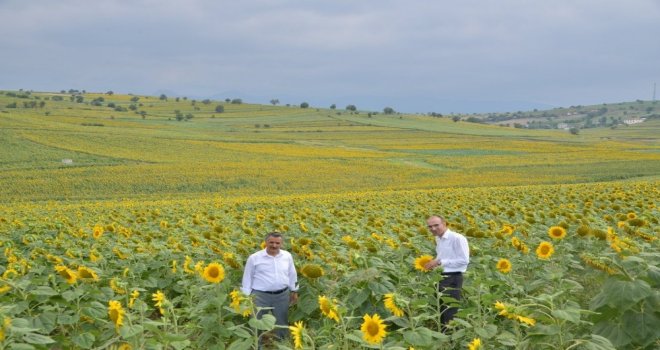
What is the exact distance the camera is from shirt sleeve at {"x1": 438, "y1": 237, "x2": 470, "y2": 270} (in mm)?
6784

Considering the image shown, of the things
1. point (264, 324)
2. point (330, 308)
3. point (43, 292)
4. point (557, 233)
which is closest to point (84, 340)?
point (43, 292)

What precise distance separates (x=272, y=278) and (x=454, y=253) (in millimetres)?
2041

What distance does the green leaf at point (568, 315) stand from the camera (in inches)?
157

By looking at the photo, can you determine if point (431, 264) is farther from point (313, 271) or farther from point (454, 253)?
point (313, 271)

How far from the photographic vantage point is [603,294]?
14.2ft

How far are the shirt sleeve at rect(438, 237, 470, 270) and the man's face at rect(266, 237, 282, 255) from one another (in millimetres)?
1813

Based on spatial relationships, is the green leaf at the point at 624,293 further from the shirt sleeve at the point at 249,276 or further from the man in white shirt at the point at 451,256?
the shirt sleeve at the point at 249,276

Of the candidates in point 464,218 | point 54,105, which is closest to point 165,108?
point 54,105

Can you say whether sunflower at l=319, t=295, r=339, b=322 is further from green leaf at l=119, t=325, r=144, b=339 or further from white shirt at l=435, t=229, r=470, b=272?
white shirt at l=435, t=229, r=470, b=272

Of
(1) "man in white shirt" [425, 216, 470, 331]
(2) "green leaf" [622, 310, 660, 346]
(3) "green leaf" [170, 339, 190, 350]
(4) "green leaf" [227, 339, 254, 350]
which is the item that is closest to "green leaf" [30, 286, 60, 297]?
(3) "green leaf" [170, 339, 190, 350]

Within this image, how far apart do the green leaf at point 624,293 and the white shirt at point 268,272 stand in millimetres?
3517

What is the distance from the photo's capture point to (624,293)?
4.15 metres

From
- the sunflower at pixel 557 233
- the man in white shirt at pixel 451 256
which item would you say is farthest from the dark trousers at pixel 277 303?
the sunflower at pixel 557 233

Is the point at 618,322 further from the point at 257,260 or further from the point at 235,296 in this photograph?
the point at 257,260
